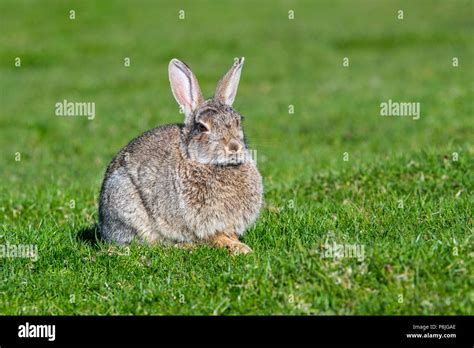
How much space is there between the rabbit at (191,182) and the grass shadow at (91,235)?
0.19m

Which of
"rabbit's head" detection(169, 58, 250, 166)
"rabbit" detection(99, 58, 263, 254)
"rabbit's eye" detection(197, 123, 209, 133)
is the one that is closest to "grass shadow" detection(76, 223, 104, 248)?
"rabbit" detection(99, 58, 263, 254)

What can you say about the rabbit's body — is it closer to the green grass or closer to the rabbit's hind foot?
the rabbit's hind foot

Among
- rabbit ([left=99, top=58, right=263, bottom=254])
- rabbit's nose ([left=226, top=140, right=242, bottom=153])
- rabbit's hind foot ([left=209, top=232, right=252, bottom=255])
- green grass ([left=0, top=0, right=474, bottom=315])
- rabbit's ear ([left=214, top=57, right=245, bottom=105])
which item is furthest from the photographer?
rabbit's ear ([left=214, top=57, right=245, bottom=105])

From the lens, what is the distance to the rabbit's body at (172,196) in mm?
8656

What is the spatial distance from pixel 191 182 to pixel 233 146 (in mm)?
683

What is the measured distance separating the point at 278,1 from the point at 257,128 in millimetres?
27064

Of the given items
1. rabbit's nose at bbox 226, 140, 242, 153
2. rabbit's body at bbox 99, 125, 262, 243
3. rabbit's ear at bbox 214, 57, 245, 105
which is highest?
rabbit's ear at bbox 214, 57, 245, 105

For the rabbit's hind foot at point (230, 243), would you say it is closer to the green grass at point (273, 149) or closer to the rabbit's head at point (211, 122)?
the green grass at point (273, 149)

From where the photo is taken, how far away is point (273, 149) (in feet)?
57.4

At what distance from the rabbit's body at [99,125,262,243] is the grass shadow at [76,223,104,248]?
0.20m

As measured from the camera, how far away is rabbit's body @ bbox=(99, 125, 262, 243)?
8656 millimetres

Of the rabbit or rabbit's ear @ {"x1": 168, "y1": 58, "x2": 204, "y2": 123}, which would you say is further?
rabbit's ear @ {"x1": 168, "y1": 58, "x2": 204, "y2": 123}

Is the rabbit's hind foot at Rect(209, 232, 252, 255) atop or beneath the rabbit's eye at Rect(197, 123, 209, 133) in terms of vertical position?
beneath

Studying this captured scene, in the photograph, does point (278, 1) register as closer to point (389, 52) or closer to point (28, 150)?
point (389, 52)
